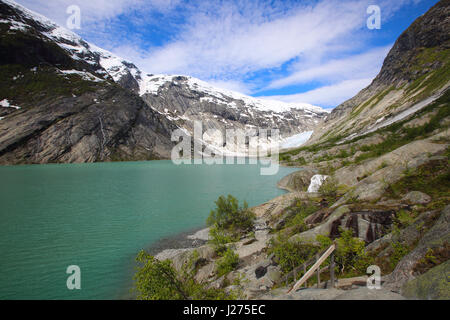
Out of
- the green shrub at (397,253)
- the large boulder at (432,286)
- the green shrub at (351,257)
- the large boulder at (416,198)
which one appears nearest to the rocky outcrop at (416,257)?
the large boulder at (432,286)

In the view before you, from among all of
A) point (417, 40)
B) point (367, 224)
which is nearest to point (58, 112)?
point (367, 224)

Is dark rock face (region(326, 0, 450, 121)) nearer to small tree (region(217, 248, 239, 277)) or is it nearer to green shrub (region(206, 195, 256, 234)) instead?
green shrub (region(206, 195, 256, 234))

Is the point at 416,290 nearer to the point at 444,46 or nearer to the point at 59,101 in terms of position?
the point at 444,46

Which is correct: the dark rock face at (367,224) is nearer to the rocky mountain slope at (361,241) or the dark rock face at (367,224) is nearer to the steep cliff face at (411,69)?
the rocky mountain slope at (361,241)

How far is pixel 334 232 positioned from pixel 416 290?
7969 millimetres

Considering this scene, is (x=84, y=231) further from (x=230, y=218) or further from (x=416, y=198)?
(x=416, y=198)

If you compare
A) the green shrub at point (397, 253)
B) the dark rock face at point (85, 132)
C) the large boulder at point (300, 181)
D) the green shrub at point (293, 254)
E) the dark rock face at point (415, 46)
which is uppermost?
the dark rock face at point (415, 46)

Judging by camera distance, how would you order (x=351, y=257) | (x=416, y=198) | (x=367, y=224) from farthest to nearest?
(x=416, y=198) → (x=367, y=224) → (x=351, y=257)

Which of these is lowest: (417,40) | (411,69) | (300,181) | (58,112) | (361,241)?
(361,241)

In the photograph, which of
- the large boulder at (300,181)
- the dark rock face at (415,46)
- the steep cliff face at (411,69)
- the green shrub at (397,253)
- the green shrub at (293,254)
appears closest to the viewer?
the green shrub at (397,253)

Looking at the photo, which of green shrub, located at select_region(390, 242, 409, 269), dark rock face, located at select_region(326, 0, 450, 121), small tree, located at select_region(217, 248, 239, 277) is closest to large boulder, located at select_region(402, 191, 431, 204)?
green shrub, located at select_region(390, 242, 409, 269)

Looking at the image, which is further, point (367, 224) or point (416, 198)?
point (416, 198)

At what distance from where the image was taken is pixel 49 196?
4234cm
